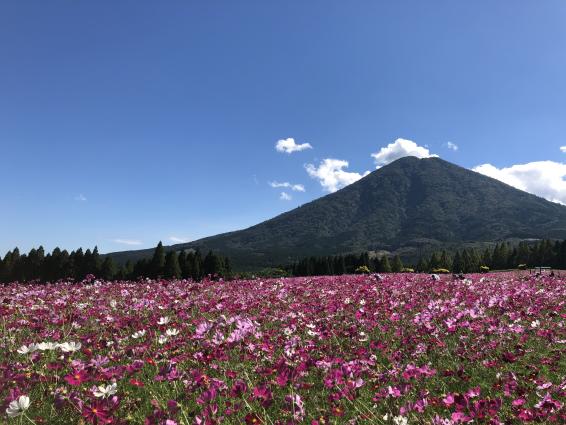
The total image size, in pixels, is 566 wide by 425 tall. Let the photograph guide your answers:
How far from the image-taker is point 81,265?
66375 mm

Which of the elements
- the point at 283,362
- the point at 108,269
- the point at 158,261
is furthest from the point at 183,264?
the point at 283,362

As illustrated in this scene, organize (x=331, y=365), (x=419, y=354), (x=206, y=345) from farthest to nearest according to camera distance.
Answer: (x=419, y=354) → (x=206, y=345) → (x=331, y=365)

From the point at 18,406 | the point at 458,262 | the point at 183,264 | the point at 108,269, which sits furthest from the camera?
the point at 458,262

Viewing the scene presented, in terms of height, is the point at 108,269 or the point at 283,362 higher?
the point at 108,269

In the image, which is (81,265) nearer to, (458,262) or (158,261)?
(158,261)

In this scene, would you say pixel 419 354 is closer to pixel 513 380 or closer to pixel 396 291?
Answer: pixel 513 380

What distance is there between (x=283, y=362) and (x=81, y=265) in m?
70.3

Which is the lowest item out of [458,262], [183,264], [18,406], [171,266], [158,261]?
[458,262]

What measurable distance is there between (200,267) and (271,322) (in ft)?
186

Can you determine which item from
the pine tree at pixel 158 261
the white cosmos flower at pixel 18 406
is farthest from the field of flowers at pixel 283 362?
the pine tree at pixel 158 261

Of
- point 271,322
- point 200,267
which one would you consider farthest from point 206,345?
point 200,267

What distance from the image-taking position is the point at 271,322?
770cm

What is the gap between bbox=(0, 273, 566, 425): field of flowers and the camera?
10.5 ft

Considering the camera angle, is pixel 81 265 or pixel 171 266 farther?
pixel 81 265
